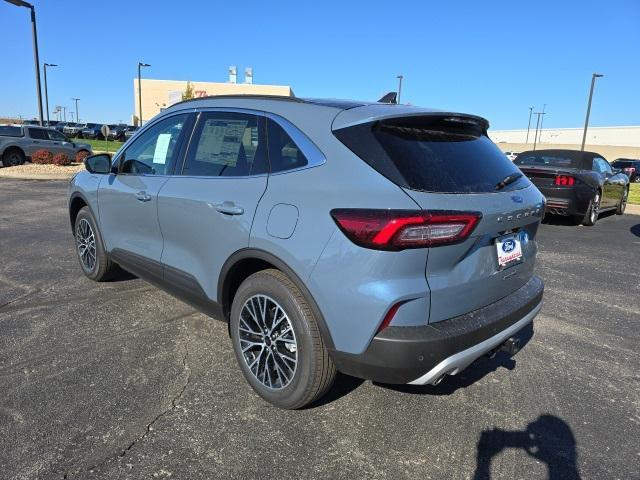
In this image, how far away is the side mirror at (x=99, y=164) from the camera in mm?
4520

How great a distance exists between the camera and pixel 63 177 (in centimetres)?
1686

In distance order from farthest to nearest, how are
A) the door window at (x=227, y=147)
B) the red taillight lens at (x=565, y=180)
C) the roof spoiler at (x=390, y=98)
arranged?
1. the red taillight lens at (x=565, y=180)
2. the roof spoiler at (x=390, y=98)
3. the door window at (x=227, y=147)

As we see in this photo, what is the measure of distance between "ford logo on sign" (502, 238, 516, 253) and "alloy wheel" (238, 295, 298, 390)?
1258 mm

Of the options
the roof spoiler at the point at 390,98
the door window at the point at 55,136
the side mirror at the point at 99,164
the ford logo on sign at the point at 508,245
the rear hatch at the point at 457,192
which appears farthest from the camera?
the door window at the point at 55,136

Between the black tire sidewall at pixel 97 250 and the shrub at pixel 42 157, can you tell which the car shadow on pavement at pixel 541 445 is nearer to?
the black tire sidewall at pixel 97 250

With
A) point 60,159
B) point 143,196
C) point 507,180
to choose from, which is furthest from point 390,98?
point 60,159

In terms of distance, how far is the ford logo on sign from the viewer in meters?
2.76

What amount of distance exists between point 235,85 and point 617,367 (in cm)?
7416

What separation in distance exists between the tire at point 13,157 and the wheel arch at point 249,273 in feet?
65.0

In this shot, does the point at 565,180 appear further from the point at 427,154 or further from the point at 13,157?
the point at 13,157

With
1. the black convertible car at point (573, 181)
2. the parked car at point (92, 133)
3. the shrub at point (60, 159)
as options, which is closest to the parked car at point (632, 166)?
the black convertible car at point (573, 181)

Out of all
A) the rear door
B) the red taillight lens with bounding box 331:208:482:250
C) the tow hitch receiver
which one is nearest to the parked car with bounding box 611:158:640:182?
the tow hitch receiver

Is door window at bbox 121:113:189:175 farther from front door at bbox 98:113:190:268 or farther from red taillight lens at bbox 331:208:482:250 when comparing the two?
red taillight lens at bbox 331:208:482:250

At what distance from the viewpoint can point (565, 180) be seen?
955 centimetres
